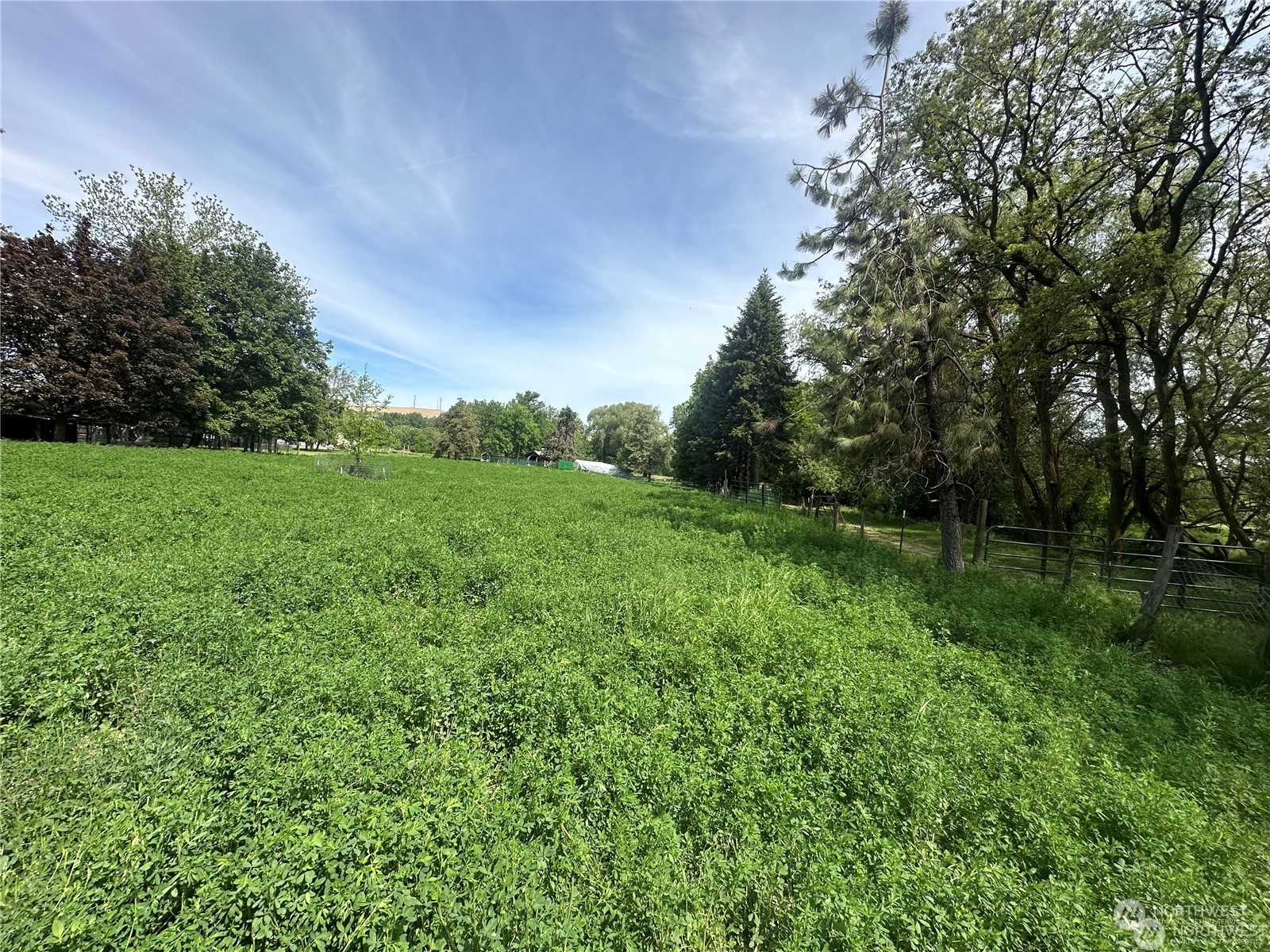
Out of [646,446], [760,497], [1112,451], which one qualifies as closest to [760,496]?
[760,497]

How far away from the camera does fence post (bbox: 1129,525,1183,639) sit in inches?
249

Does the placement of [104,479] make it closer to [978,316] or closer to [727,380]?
[978,316]

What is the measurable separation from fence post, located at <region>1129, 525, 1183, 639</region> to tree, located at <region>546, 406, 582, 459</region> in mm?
74470

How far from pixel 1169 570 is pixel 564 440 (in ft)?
249

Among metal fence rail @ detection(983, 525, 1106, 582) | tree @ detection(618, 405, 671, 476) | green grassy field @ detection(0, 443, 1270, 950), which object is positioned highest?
tree @ detection(618, 405, 671, 476)

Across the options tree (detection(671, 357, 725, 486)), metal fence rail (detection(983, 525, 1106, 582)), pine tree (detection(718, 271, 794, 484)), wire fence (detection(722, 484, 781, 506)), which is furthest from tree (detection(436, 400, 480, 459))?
metal fence rail (detection(983, 525, 1106, 582))

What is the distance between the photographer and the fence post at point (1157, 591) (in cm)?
631

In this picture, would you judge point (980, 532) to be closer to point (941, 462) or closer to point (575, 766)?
point (941, 462)

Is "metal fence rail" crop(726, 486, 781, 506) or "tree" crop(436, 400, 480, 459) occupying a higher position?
"tree" crop(436, 400, 480, 459)

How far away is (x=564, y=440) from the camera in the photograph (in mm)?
79062

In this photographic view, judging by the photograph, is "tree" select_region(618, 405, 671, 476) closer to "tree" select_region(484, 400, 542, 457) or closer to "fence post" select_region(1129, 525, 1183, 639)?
"tree" select_region(484, 400, 542, 457)

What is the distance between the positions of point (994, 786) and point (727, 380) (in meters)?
29.1

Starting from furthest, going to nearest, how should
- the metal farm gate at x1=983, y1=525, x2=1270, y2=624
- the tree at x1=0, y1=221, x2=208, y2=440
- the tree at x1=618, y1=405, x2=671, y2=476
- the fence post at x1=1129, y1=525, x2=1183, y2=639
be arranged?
the tree at x1=618, y1=405, x2=671, y2=476, the tree at x1=0, y1=221, x2=208, y2=440, the metal farm gate at x1=983, y1=525, x2=1270, y2=624, the fence post at x1=1129, y1=525, x2=1183, y2=639

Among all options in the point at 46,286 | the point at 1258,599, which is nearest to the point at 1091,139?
the point at 1258,599
